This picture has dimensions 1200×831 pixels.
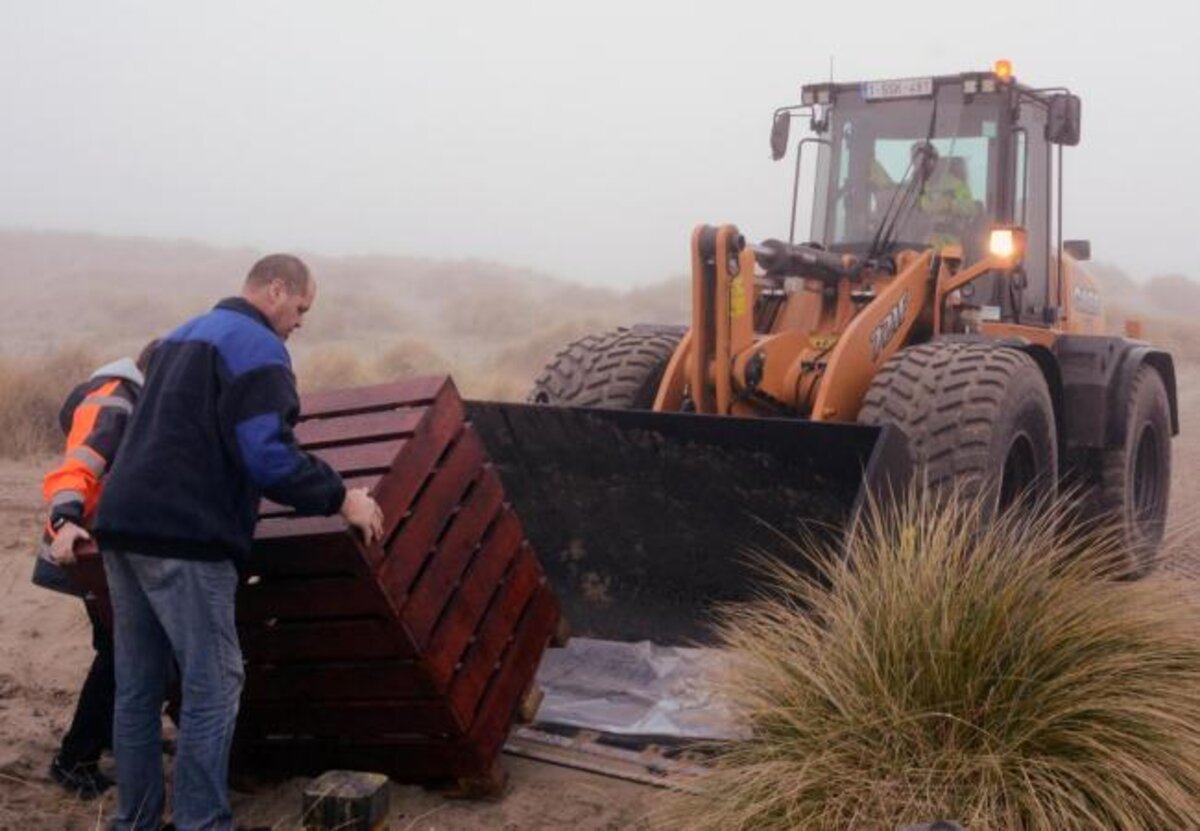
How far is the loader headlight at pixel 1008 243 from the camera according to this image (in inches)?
274

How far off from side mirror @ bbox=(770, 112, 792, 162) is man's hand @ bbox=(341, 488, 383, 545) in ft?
15.5

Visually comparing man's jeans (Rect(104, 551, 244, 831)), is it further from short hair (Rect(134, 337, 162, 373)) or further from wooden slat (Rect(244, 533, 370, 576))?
short hair (Rect(134, 337, 162, 373))

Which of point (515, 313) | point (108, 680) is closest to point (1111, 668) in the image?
point (108, 680)

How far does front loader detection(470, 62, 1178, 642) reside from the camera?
5.56 m

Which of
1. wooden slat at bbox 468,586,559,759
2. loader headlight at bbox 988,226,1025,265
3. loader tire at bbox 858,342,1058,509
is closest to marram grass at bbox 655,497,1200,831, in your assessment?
wooden slat at bbox 468,586,559,759

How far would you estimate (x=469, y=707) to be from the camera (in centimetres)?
441

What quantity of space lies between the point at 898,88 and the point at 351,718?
15.8ft

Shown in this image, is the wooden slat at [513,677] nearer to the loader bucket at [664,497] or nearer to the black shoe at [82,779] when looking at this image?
the loader bucket at [664,497]

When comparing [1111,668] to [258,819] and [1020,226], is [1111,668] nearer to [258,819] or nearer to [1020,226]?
[258,819]

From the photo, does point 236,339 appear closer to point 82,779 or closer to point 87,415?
Result: point 87,415

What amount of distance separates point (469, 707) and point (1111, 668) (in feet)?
6.39

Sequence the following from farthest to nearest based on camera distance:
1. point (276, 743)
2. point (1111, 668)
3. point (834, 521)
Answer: point (834, 521), point (276, 743), point (1111, 668)

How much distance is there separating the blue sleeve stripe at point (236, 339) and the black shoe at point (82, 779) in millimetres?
1703

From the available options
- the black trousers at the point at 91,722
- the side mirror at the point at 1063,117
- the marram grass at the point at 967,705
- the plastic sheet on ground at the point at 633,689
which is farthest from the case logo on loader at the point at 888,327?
the black trousers at the point at 91,722
